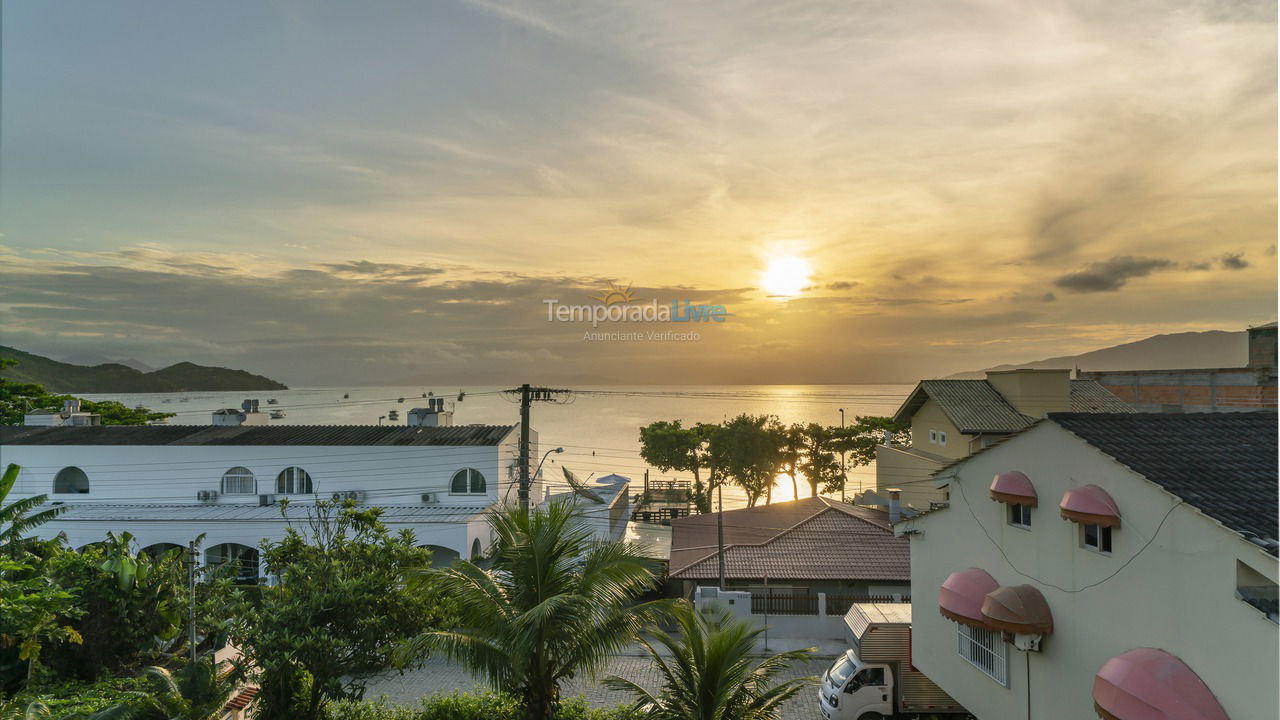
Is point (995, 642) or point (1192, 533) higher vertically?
point (1192, 533)

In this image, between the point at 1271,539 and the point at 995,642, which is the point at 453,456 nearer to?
the point at 995,642

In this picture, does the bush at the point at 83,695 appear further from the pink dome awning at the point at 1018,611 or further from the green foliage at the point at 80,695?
the pink dome awning at the point at 1018,611

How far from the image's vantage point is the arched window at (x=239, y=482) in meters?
28.8

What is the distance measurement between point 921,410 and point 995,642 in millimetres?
19808

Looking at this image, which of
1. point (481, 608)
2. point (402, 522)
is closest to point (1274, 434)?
point (481, 608)

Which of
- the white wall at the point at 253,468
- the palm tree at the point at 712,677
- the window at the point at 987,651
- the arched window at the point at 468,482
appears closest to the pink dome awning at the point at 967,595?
the window at the point at 987,651

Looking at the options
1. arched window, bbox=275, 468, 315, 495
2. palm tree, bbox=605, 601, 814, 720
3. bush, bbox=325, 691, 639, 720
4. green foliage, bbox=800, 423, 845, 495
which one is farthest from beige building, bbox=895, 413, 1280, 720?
green foliage, bbox=800, 423, 845, 495

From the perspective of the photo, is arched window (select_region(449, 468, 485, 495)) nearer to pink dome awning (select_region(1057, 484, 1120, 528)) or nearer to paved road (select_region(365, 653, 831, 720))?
paved road (select_region(365, 653, 831, 720))

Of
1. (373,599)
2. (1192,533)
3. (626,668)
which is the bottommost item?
(626,668)

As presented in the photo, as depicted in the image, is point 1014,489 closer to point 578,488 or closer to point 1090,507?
point 1090,507

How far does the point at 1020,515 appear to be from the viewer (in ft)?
39.0

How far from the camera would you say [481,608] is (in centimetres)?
1148

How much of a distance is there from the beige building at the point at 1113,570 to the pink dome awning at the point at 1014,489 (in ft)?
0.07

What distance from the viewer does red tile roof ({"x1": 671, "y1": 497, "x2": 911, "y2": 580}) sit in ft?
80.2
